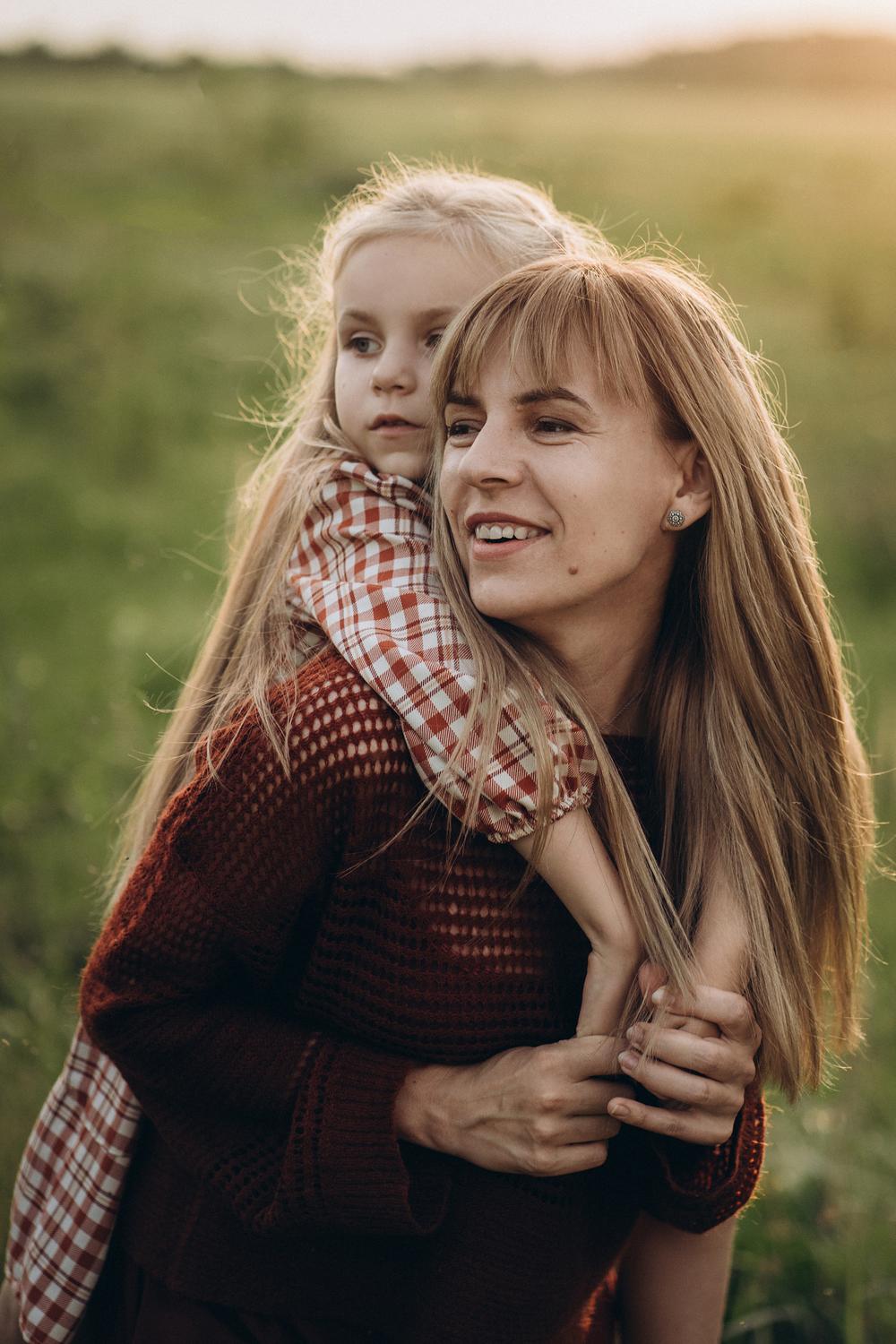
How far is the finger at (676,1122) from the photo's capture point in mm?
1736

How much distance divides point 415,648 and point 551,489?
294 millimetres

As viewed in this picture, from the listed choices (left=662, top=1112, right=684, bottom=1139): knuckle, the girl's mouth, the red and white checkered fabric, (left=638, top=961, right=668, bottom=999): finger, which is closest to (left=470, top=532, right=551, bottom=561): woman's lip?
the girl's mouth

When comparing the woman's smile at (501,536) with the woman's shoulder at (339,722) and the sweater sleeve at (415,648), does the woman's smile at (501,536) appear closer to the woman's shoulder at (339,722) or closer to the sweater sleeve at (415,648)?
the sweater sleeve at (415,648)

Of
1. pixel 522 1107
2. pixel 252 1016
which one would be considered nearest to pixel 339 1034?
pixel 252 1016

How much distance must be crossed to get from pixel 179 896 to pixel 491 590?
61 centimetres

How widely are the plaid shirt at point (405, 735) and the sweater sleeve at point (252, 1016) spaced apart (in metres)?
0.10

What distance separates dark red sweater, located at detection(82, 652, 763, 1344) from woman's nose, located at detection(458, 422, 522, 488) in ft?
1.10

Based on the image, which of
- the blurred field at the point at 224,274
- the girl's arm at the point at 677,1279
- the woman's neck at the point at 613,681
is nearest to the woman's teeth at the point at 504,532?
the woman's neck at the point at 613,681

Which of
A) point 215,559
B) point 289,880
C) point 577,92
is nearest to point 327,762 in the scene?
point 289,880

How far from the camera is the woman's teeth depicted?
5.84 feet

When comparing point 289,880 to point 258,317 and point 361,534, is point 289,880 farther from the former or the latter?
point 258,317

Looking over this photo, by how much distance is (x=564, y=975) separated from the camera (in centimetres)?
186

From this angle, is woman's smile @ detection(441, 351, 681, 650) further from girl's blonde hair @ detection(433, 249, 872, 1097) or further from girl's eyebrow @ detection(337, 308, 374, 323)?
girl's eyebrow @ detection(337, 308, 374, 323)

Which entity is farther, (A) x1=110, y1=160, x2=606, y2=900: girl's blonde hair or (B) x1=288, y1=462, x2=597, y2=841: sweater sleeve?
(A) x1=110, y1=160, x2=606, y2=900: girl's blonde hair
